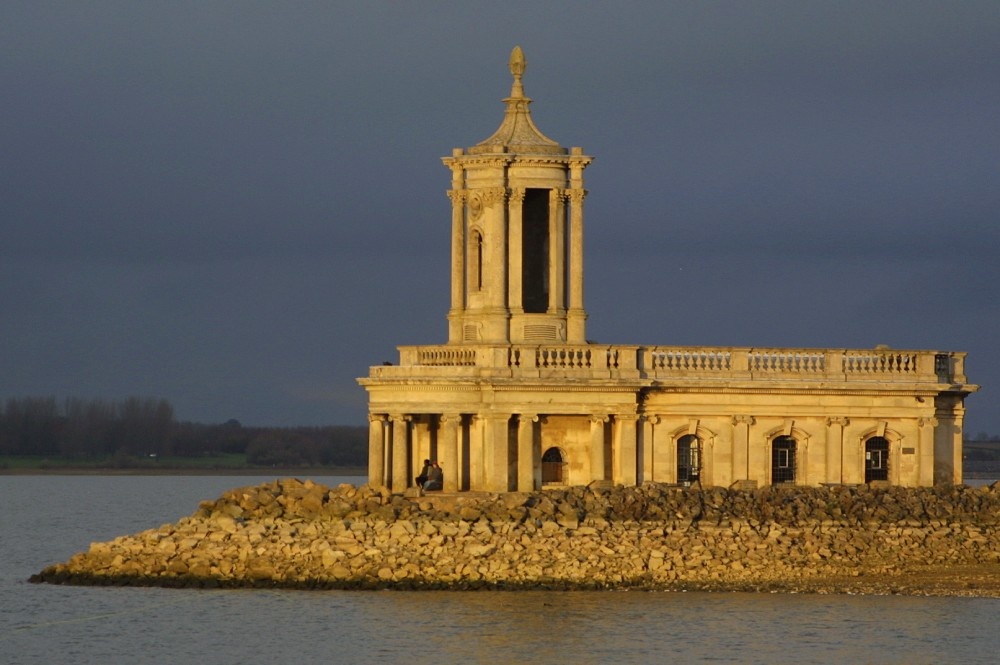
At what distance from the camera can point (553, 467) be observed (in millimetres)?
63031

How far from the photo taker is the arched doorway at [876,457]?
210 ft

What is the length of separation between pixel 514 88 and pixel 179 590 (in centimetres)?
1340

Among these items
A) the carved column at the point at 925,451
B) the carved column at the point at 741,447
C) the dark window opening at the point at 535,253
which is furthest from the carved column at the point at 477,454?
the carved column at the point at 925,451

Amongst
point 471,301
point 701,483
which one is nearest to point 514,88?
point 471,301

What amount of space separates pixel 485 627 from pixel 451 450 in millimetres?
8453

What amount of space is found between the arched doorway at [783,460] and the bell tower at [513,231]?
4.58m

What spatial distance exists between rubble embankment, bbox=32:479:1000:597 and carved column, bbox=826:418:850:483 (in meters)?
1.70

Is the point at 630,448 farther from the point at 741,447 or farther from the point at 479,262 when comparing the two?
the point at 479,262

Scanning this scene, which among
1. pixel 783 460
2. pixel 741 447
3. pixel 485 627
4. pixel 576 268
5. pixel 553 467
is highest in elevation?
pixel 576 268

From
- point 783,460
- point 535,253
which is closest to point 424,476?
point 535,253

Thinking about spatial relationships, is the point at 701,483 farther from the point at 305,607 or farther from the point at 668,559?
the point at 305,607

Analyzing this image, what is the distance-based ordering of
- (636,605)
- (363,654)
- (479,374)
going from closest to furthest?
(363,654) → (636,605) → (479,374)

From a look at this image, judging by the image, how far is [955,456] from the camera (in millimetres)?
64688

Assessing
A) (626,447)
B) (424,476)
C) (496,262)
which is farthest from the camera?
(496,262)
